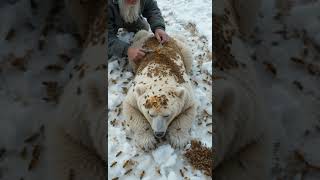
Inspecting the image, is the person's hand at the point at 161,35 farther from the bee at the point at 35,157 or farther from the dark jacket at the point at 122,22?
the bee at the point at 35,157

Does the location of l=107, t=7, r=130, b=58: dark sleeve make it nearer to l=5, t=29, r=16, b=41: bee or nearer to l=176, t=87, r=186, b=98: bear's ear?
l=176, t=87, r=186, b=98: bear's ear

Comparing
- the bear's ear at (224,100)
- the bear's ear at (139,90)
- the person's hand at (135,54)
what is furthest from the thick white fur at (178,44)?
the bear's ear at (224,100)

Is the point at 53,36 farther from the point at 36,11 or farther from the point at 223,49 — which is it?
the point at 223,49

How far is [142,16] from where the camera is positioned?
1035 mm

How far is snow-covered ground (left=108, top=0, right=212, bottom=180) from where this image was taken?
0.73m

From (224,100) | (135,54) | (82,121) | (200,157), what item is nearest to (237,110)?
(224,100)

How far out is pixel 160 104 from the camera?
0.81 meters

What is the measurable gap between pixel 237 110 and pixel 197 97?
53 cm

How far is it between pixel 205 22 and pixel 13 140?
2.69ft

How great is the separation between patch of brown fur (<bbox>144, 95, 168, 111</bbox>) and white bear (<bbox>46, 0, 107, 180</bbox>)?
0.41m

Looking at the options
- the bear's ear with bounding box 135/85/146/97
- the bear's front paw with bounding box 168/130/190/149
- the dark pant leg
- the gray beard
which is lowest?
the bear's front paw with bounding box 168/130/190/149

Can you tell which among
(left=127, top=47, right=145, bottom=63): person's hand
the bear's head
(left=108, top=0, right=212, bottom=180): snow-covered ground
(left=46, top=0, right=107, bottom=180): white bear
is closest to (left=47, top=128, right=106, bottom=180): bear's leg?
(left=46, top=0, right=107, bottom=180): white bear

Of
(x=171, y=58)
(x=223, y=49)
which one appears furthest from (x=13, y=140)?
(x=171, y=58)

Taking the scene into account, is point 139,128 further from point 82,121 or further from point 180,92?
point 82,121
